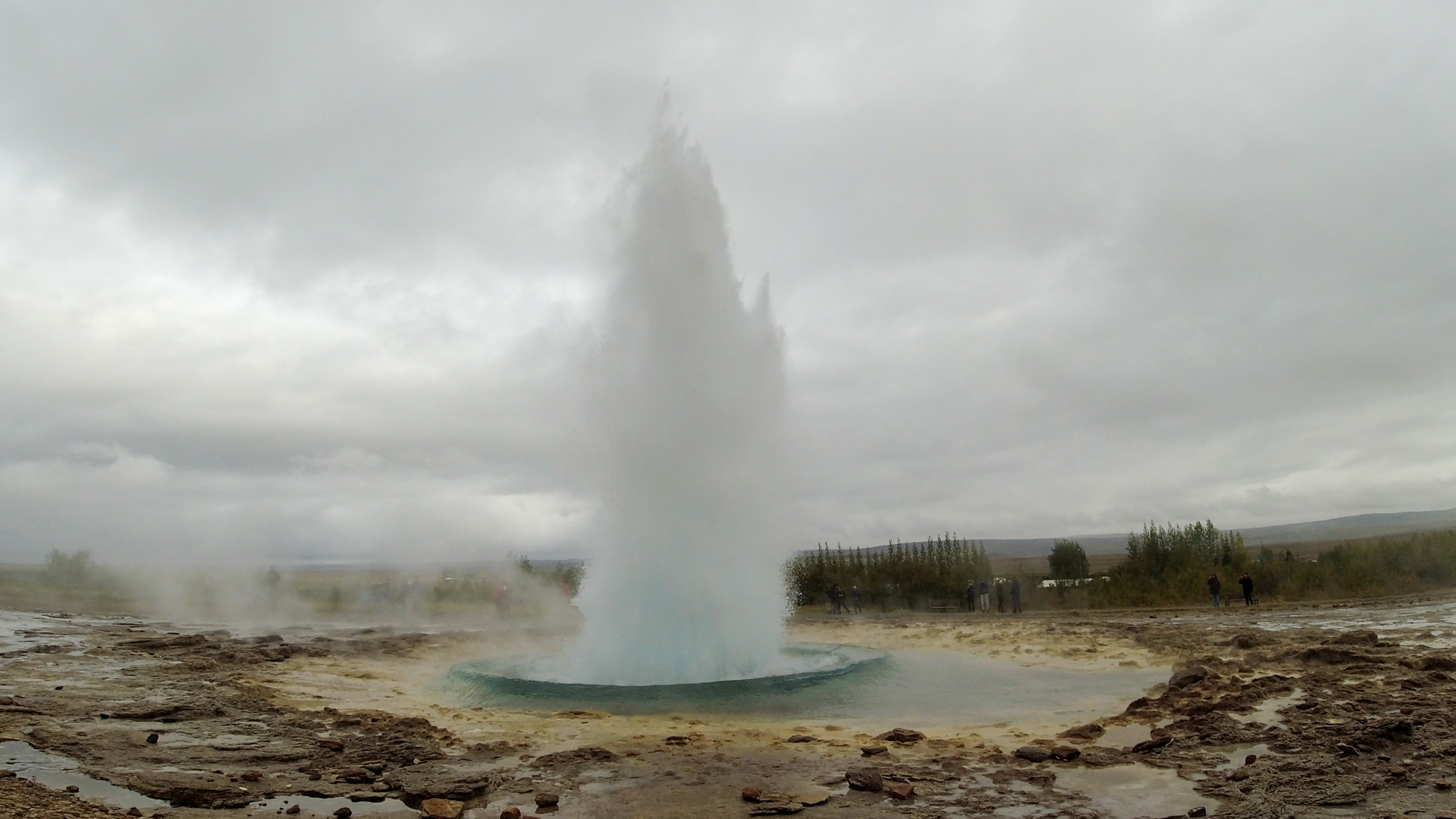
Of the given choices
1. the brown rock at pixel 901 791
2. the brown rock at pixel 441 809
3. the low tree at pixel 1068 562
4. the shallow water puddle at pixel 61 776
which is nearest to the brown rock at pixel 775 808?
the brown rock at pixel 901 791

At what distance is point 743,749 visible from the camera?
32.4 feet

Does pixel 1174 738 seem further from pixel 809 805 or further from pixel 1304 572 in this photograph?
pixel 1304 572

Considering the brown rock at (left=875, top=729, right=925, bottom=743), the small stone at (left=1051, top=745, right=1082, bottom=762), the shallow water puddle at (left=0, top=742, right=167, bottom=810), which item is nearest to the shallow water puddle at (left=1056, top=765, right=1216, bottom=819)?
the small stone at (left=1051, top=745, right=1082, bottom=762)

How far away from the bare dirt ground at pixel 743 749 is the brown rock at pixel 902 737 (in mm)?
55

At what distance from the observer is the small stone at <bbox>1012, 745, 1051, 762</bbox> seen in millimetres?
8891

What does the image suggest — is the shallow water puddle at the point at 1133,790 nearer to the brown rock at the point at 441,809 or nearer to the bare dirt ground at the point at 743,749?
the bare dirt ground at the point at 743,749

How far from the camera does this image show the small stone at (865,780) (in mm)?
7750

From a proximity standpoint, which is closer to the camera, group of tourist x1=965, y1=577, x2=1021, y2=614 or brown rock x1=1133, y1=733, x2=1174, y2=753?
brown rock x1=1133, y1=733, x2=1174, y2=753

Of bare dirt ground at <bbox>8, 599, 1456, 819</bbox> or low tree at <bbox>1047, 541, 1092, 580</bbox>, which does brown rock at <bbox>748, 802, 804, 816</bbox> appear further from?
low tree at <bbox>1047, 541, 1092, 580</bbox>

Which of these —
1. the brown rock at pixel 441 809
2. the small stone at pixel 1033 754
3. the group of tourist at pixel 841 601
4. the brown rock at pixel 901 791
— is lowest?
the group of tourist at pixel 841 601

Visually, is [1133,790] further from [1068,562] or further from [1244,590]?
[1068,562]

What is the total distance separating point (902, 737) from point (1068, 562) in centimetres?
4384

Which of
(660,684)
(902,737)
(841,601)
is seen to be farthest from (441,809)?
(841,601)

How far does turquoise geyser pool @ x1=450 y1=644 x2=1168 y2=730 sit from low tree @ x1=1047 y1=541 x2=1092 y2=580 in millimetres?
34548
